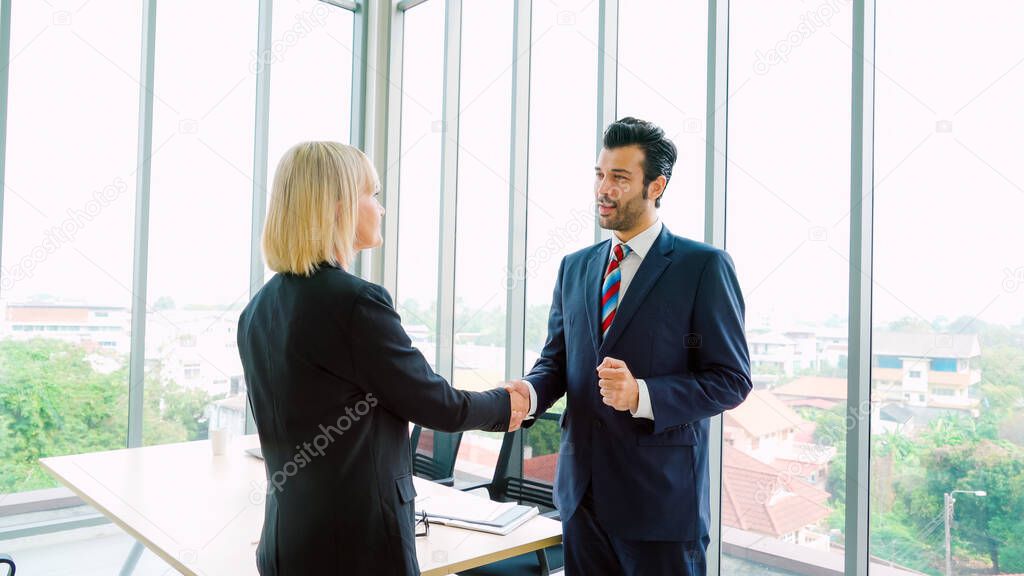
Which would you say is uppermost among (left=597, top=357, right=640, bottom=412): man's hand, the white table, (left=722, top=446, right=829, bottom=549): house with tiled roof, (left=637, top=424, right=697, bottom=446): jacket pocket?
(left=597, top=357, right=640, bottom=412): man's hand

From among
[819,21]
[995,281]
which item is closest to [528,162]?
[819,21]

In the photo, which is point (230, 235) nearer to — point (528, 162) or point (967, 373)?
point (528, 162)

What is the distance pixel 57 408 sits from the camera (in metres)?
3.98

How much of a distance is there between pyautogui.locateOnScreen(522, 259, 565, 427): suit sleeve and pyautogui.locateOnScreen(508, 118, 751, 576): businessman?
10cm

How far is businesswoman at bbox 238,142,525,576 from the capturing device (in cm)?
146

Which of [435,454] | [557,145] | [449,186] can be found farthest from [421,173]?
[435,454]

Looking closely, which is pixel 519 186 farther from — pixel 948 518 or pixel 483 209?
pixel 948 518

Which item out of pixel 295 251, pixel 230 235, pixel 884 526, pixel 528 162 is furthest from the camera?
pixel 230 235

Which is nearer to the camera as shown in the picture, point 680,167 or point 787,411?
point 787,411

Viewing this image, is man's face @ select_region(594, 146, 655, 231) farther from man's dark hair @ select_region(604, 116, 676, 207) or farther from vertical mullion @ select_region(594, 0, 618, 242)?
vertical mullion @ select_region(594, 0, 618, 242)

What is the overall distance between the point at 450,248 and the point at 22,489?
286cm

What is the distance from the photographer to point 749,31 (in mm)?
3180

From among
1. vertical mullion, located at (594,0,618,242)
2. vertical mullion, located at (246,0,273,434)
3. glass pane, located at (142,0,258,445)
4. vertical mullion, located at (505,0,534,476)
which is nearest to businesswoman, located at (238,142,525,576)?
vertical mullion, located at (594,0,618,242)

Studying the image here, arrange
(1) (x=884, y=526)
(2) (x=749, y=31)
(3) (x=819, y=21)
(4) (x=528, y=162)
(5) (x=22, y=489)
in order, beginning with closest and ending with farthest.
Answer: (1) (x=884, y=526), (3) (x=819, y=21), (2) (x=749, y=31), (5) (x=22, y=489), (4) (x=528, y=162)
